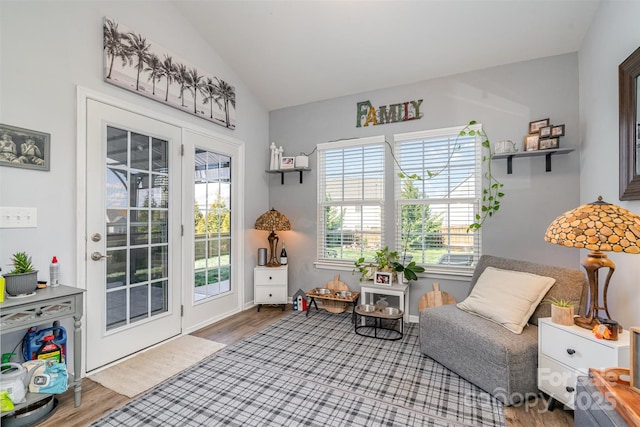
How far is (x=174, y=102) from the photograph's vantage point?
2.82m

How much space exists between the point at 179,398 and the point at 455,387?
1836mm

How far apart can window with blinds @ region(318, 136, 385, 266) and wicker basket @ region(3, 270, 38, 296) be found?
2.69 metres

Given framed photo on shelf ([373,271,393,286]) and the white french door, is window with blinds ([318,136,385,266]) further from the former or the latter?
the white french door

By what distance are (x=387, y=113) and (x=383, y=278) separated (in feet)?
6.14

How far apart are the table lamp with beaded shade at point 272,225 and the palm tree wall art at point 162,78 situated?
1136mm

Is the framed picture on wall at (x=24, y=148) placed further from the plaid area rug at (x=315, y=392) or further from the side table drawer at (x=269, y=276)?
the side table drawer at (x=269, y=276)

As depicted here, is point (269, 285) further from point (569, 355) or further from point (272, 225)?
point (569, 355)

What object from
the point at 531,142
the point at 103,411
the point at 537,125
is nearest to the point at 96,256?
the point at 103,411

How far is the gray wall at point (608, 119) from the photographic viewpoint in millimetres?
1791

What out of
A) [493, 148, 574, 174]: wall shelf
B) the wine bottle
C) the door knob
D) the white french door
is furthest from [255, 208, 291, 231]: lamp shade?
[493, 148, 574, 174]: wall shelf

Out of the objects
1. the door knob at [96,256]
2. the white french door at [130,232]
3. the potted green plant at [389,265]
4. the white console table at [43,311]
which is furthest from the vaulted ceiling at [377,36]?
the white console table at [43,311]

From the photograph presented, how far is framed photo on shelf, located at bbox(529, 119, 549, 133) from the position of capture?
2691mm

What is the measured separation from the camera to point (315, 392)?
199 centimetres

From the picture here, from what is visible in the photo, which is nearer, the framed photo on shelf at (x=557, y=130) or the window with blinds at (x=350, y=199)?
the framed photo on shelf at (x=557, y=130)
